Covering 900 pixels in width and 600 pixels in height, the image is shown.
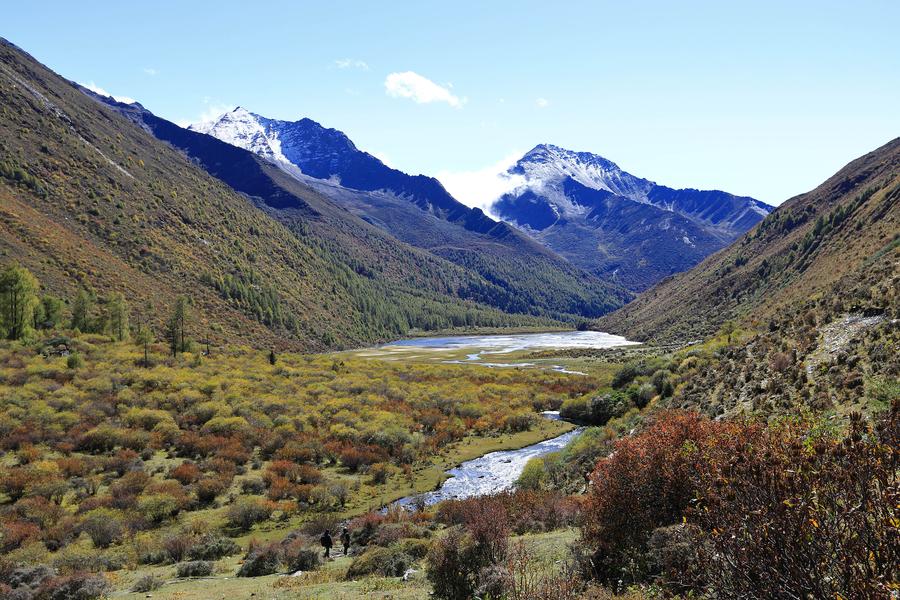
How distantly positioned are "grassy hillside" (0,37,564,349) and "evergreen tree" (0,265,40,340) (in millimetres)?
21665

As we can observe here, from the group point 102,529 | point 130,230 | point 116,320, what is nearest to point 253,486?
point 102,529

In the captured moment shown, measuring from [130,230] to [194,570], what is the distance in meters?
130

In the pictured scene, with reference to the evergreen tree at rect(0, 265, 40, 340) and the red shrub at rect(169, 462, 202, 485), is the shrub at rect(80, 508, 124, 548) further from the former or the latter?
the evergreen tree at rect(0, 265, 40, 340)

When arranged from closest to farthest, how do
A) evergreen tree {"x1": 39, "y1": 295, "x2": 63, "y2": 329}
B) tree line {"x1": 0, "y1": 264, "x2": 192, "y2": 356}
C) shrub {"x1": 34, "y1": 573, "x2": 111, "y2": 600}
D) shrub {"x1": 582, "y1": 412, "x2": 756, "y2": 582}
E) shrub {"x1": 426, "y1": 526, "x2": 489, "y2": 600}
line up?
shrub {"x1": 582, "y1": 412, "x2": 756, "y2": 582}, shrub {"x1": 426, "y1": 526, "x2": 489, "y2": 600}, shrub {"x1": 34, "y1": 573, "x2": 111, "y2": 600}, tree line {"x1": 0, "y1": 264, "x2": 192, "y2": 356}, evergreen tree {"x1": 39, "y1": 295, "x2": 63, "y2": 329}

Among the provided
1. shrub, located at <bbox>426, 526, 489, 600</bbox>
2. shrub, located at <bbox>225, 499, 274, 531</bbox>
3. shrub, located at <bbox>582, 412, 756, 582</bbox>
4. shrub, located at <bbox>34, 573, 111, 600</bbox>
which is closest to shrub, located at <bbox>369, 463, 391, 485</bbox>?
shrub, located at <bbox>225, 499, 274, 531</bbox>

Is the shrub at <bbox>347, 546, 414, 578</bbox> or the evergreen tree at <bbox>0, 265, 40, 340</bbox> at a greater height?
the evergreen tree at <bbox>0, 265, 40, 340</bbox>

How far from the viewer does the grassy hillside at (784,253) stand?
83.1m

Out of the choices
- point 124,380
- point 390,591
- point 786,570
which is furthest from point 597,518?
point 124,380

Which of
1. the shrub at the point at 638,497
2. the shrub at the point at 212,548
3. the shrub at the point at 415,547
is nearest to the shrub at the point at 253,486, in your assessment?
the shrub at the point at 212,548

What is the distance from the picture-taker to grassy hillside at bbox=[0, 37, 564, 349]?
96.7m

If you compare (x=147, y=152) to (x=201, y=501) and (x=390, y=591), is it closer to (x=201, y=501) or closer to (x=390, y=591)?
(x=201, y=501)

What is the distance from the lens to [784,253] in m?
122

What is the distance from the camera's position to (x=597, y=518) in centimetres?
1316

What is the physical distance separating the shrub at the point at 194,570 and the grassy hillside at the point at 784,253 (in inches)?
2976
